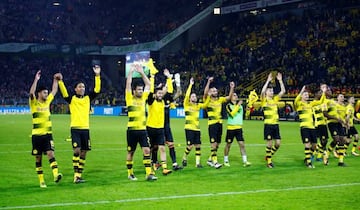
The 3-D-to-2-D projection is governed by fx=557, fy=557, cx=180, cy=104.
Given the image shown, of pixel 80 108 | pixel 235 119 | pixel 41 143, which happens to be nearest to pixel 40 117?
pixel 41 143

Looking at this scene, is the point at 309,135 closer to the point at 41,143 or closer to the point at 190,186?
the point at 190,186

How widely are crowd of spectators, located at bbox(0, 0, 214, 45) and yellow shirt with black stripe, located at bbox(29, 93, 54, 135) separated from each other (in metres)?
57.6

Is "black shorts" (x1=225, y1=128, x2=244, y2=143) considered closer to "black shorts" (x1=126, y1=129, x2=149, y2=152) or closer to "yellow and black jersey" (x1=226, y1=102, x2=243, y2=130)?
"yellow and black jersey" (x1=226, y1=102, x2=243, y2=130)

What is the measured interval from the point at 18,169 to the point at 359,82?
114ft

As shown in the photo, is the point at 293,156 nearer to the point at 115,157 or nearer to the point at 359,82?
the point at 115,157

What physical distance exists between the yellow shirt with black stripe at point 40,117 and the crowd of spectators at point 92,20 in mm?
57632

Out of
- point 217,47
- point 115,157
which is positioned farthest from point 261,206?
point 217,47

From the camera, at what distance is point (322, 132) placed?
19125 mm

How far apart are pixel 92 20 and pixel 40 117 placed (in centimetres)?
6694

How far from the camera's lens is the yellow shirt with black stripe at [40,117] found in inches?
Result: 537

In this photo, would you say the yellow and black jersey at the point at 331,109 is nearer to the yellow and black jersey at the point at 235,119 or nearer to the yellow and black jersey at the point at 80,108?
the yellow and black jersey at the point at 235,119

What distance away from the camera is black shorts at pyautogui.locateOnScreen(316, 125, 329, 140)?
62.4 ft

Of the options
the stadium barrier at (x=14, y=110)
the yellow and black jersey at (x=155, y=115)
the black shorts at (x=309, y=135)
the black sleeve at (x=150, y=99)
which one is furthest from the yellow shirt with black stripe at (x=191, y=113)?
the stadium barrier at (x=14, y=110)

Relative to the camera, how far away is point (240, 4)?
62.9m
